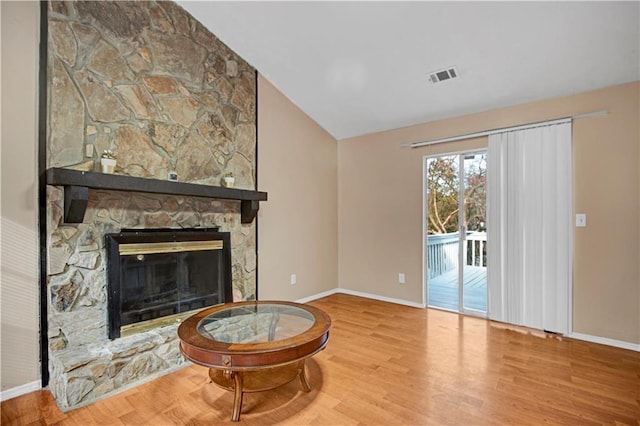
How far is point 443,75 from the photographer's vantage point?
3.09 m

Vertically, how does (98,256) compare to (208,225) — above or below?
below

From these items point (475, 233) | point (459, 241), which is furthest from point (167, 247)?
point (475, 233)

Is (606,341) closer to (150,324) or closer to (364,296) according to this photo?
(364,296)

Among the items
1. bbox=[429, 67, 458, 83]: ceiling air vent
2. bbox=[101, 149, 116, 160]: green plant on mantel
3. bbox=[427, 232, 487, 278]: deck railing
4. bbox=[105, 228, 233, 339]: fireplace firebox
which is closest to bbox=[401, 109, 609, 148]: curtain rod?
bbox=[429, 67, 458, 83]: ceiling air vent

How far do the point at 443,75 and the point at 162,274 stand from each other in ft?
10.4

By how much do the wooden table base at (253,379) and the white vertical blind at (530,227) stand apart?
2.42 metres

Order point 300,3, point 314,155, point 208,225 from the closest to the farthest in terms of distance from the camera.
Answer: point 300,3 → point 208,225 → point 314,155

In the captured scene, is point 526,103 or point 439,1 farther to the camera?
point 526,103

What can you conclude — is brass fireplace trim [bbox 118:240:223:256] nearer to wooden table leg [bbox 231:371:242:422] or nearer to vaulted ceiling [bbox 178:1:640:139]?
wooden table leg [bbox 231:371:242:422]

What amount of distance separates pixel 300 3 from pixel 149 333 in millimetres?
2890

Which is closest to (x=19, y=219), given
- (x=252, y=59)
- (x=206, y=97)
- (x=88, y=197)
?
(x=88, y=197)

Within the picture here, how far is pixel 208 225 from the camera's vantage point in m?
3.11

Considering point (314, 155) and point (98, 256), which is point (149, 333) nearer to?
point (98, 256)

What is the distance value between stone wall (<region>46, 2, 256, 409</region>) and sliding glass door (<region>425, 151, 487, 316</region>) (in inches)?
92.5
